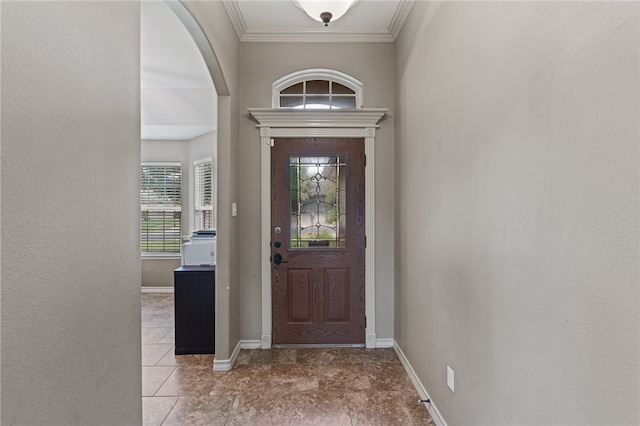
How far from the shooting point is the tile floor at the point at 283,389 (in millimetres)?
2217

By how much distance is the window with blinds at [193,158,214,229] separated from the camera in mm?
5367

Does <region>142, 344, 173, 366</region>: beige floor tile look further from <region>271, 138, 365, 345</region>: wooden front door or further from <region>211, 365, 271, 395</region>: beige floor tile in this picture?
<region>271, 138, 365, 345</region>: wooden front door

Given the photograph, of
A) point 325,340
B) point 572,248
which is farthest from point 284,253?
point 572,248

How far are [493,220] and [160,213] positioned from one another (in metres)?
5.44

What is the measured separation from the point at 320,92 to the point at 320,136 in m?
0.52

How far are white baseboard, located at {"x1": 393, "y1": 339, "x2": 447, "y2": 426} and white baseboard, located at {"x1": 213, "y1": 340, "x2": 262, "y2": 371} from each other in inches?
54.4

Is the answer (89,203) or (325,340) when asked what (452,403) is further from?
(89,203)

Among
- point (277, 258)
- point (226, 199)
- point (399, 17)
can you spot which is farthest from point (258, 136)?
point (399, 17)

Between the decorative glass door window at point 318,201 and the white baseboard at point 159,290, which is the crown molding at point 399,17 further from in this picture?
the white baseboard at point 159,290

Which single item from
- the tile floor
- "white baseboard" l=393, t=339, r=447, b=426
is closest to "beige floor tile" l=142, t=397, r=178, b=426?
the tile floor

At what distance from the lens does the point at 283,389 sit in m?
2.55

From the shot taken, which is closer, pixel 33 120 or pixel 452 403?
pixel 33 120

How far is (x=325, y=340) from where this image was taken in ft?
11.0

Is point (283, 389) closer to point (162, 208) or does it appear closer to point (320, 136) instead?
point (320, 136)
